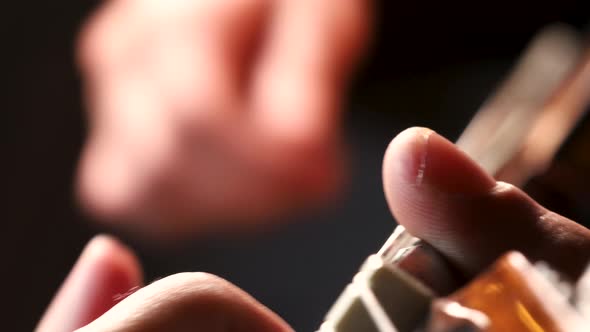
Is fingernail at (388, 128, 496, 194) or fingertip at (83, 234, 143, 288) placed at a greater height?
→ fingernail at (388, 128, 496, 194)

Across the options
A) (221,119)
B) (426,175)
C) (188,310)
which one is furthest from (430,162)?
(221,119)

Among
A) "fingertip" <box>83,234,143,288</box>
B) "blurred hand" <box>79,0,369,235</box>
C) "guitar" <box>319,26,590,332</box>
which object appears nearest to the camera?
"guitar" <box>319,26,590,332</box>

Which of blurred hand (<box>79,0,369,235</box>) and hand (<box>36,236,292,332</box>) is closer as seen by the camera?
hand (<box>36,236,292,332</box>)

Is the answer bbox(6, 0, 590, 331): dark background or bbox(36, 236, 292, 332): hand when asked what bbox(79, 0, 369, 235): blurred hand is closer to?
bbox(6, 0, 590, 331): dark background

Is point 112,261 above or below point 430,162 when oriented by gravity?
below

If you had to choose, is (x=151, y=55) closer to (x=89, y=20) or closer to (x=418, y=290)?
(x=89, y=20)

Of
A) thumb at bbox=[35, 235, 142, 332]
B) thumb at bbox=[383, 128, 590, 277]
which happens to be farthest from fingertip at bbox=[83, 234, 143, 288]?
thumb at bbox=[383, 128, 590, 277]

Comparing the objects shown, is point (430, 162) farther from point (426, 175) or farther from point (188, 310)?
point (188, 310)
